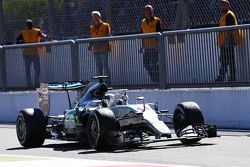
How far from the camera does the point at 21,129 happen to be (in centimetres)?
1528

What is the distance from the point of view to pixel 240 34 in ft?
54.4

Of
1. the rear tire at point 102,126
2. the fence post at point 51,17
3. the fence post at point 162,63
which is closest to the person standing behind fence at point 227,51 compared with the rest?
the fence post at point 162,63

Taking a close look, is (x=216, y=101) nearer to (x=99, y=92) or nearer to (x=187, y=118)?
(x=187, y=118)

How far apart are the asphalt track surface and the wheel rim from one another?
0.61ft

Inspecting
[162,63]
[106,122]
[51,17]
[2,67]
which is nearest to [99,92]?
[106,122]

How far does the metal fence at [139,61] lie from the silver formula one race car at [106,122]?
2.22 meters

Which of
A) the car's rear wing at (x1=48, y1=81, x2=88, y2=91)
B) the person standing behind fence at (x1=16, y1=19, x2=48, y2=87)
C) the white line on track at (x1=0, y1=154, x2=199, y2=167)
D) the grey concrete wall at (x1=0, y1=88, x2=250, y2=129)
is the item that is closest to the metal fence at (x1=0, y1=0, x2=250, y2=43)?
the person standing behind fence at (x1=16, y1=19, x2=48, y2=87)

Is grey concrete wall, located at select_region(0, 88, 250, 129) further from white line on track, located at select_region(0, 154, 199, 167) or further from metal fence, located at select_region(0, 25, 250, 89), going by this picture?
white line on track, located at select_region(0, 154, 199, 167)

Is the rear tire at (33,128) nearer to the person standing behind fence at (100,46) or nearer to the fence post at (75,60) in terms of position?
the person standing behind fence at (100,46)

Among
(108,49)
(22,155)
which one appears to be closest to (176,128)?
(22,155)

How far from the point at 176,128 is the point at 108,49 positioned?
5.13m

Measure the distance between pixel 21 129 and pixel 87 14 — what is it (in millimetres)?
6692

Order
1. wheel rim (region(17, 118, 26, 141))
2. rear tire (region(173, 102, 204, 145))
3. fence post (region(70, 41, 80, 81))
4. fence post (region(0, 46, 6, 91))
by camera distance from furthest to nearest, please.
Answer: fence post (region(0, 46, 6, 91)) → fence post (region(70, 41, 80, 81)) → wheel rim (region(17, 118, 26, 141)) → rear tire (region(173, 102, 204, 145))

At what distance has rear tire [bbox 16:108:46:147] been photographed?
14.9 metres
